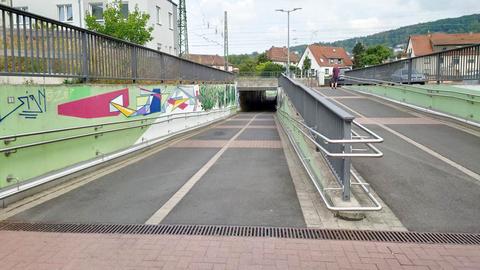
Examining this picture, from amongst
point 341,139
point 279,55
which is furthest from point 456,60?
point 279,55

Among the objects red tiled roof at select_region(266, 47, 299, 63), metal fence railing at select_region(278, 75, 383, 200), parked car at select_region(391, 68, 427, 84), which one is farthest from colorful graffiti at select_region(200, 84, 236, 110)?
red tiled roof at select_region(266, 47, 299, 63)

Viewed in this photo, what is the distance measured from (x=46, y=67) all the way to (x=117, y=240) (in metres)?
4.05

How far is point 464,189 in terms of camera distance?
6293mm

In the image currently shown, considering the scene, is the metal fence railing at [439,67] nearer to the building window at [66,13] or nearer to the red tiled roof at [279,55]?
the building window at [66,13]

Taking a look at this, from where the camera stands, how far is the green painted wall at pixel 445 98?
37.4 feet

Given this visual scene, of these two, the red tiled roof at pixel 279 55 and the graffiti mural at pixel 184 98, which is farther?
the red tiled roof at pixel 279 55

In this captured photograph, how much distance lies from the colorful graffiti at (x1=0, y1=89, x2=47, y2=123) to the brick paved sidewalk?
225cm

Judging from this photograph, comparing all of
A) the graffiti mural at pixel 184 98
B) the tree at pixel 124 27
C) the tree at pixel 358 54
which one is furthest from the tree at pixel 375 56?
the graffiti mural at pixel 184 98

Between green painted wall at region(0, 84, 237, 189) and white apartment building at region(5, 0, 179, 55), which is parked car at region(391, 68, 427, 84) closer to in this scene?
green painted wall at region(0, 84, 237, 189)

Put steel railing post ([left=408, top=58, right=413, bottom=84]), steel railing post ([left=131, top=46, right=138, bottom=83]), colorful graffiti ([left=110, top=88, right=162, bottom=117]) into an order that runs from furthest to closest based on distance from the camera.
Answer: steel railing post ([left=408, top=58, right=413, bottom=84]), steel railing post ([left=131, top=46, right=138, bottom=83]), colorful graffiti ([left=110, top=88, right=162, bottom=117])

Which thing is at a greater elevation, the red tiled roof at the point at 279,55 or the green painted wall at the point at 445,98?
the red tiled roof at the point at 279,55

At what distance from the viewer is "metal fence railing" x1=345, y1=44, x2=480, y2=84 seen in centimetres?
1288

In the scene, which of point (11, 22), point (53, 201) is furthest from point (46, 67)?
point (53, 201)

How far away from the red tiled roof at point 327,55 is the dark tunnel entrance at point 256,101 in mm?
48021
